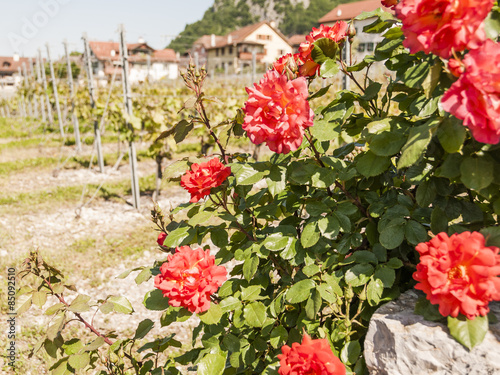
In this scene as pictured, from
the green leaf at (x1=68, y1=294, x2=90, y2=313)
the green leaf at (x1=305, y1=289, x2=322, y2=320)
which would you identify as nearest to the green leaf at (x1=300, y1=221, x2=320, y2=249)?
the green leaf at (x1=305, y1=289, x2=322, y2=320)

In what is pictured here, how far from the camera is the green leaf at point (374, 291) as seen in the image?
40.9 inches

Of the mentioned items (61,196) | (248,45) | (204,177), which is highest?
(248,45)

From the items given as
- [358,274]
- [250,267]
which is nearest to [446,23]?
[358,274]

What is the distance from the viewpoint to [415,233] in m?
1.01

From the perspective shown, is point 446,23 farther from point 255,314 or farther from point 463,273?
point 255,314

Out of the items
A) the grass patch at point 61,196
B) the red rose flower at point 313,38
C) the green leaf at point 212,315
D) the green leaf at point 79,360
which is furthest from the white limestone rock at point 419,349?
the grass patch at point 61,196

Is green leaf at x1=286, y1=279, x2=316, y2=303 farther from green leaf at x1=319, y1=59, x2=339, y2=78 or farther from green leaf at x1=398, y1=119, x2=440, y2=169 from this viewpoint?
green leaf at x1=319, y1=59, x2=339, y2=78

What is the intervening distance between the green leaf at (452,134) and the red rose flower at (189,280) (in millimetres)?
671

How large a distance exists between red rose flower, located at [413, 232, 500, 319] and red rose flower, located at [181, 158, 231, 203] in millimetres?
615

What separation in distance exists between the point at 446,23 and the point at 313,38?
564 mm

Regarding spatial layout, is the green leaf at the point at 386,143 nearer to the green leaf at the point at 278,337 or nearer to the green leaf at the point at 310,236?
the green leaf at the point at 310,236

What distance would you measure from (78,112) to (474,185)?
31.7 ft

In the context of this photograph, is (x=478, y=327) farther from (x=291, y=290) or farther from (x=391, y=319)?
(x=291, y=290)

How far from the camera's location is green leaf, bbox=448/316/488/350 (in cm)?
80
